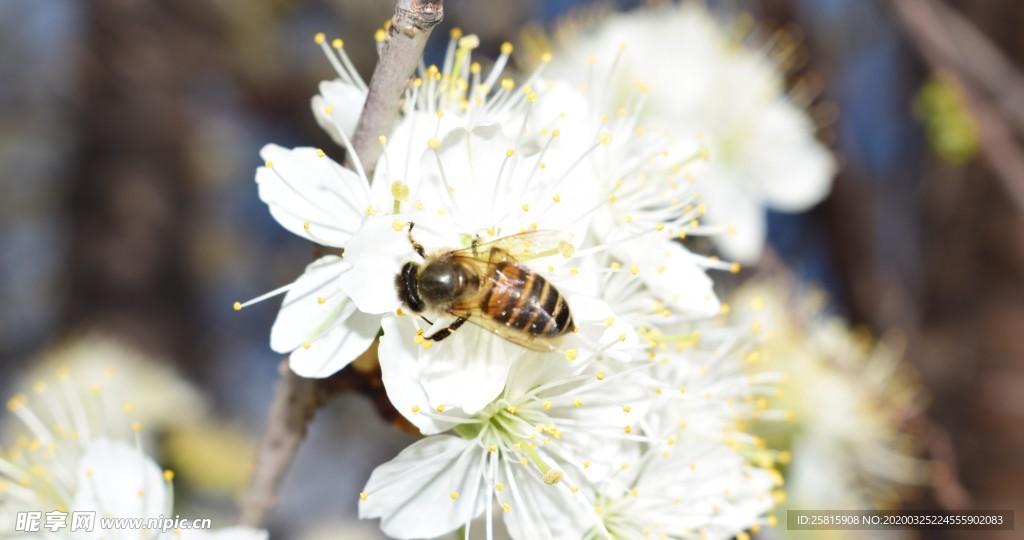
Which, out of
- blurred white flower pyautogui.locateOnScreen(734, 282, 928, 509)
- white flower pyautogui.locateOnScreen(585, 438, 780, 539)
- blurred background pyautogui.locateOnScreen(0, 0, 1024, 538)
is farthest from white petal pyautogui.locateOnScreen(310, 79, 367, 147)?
blurred background pyautogui.locateOnScreen(0, 0, 1024, 538)

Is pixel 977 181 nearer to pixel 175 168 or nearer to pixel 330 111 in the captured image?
pixel 330 111

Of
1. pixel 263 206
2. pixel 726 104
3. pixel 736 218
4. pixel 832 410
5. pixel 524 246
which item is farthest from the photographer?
pixel 263 206

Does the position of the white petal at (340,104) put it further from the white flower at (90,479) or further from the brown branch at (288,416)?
the white flower at (90,479)

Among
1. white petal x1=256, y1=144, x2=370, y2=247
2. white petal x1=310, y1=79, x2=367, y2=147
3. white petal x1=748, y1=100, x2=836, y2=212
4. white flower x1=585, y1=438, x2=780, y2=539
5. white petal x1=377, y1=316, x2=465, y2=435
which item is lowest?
white flower x1=585, y1=438, x2=780, y2=539

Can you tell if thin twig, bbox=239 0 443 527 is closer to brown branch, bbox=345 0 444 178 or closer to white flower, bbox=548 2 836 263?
brown branch, bbox=345 0 444 178

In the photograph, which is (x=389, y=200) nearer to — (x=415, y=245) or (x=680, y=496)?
(x=415, y=245)

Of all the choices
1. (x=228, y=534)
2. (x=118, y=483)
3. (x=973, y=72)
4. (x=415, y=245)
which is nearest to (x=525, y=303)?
(x=415, y=245)
